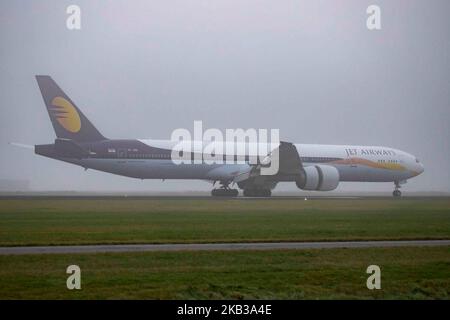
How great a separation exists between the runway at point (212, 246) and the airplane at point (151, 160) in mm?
24542

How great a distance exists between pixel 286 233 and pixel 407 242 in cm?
385

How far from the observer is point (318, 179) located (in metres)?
43.0

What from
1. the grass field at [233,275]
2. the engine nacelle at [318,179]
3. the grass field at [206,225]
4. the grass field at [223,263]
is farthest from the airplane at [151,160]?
the grass field at [233,275]

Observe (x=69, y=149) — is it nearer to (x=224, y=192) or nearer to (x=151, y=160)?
(x=151, y=160)

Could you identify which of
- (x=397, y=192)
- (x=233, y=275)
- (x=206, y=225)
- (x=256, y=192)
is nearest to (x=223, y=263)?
(x=233, y=275)

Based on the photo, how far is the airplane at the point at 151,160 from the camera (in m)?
43.4

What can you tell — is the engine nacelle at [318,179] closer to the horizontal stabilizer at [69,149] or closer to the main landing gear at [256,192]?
the main landing gear at [256,192]

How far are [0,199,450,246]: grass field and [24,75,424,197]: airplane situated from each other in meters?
11.6

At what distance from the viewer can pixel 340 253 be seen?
16094 mm

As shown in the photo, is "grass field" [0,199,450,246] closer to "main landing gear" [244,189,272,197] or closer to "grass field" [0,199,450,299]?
"grass field" [0,199,450,299]

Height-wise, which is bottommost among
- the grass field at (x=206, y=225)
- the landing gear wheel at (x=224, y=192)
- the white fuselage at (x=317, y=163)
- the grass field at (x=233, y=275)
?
the grass field at (x=233, y=275)

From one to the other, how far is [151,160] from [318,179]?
1127 cm
